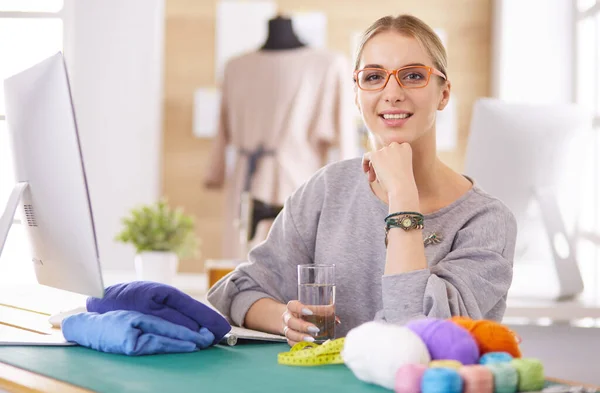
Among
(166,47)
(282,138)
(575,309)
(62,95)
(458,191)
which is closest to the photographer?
(62,95)

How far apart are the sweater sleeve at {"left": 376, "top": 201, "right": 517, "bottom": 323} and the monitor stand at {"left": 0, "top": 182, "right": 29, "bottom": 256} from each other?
685 millimetres

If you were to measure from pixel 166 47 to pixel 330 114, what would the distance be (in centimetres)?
106

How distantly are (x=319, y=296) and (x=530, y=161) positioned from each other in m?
1.31

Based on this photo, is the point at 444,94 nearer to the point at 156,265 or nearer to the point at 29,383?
the point at 29,383

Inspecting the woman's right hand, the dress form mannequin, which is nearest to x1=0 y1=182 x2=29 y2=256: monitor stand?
the woman's right hand

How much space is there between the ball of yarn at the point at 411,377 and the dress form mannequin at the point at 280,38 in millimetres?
3476

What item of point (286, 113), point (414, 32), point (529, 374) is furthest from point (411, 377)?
point (286, 113)

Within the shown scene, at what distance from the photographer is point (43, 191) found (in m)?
1.46

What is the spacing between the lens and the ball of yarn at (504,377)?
3.20 feet

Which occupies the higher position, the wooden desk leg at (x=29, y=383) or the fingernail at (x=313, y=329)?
the fingernail at (x=313, y=329)

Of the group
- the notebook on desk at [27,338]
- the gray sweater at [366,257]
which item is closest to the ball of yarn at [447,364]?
the gray sweater at [366,257]

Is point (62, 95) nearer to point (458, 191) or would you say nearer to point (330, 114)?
point (458, 191)

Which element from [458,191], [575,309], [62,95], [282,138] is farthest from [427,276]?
[282,138]

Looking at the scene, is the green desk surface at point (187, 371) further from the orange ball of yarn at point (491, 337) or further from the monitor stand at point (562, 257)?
the monitor stand at point (562, 257)
